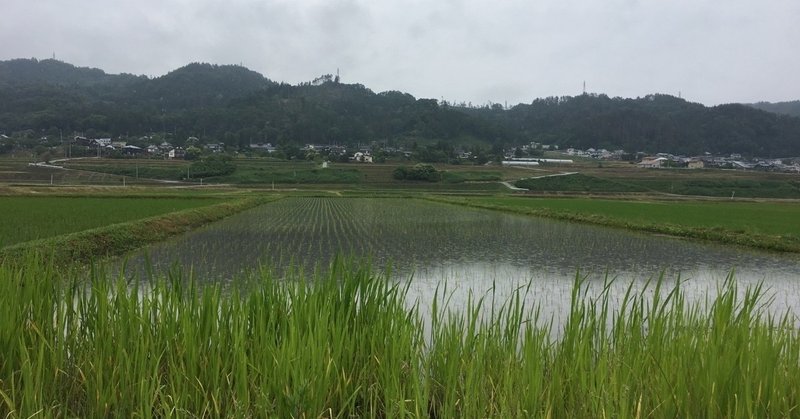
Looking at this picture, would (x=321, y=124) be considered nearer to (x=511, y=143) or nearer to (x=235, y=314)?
(x=511, y=143)

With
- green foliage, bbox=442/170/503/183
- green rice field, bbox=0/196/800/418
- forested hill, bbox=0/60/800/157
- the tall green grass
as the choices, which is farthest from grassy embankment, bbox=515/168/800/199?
the tall green grass

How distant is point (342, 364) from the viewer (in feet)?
9.30

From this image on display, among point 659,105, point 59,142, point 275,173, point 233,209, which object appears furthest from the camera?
point 659,105

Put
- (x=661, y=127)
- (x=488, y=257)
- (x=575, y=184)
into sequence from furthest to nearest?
(x=661, y=127) < (x=575, y=184) < (x=488, y=257)

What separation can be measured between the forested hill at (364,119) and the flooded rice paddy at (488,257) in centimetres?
8776

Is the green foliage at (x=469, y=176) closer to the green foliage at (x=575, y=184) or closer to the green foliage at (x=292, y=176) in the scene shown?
the green foliage at (x=575, y=184)

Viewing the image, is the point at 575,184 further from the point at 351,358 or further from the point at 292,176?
the point at 351,358

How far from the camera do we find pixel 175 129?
360 ft

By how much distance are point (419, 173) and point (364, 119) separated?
69.2 meters

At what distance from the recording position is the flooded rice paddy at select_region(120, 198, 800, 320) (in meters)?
7.64

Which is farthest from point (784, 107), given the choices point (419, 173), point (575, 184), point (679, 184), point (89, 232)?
point (89, 232)

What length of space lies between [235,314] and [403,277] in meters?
5.49

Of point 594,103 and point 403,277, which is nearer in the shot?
point 403,277

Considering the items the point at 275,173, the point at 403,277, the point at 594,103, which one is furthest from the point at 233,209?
the point at 594,103
